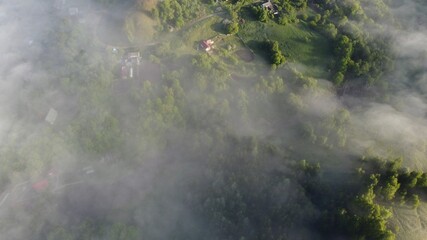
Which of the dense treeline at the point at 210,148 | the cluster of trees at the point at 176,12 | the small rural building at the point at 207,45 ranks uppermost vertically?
the cluster of trees at the point at 176,12

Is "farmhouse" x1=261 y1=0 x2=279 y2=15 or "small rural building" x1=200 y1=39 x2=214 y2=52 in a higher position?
"farmhouse" x1=261 y1=0 x2=279 y2=15

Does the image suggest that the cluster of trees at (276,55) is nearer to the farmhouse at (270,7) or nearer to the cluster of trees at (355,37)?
the farmhouse at (270,7)

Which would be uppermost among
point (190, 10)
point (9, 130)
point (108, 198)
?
point (190, 10)

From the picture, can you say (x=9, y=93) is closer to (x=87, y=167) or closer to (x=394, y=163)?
(x=87, y=167)

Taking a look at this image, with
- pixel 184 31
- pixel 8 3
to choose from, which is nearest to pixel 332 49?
pixel 184 31

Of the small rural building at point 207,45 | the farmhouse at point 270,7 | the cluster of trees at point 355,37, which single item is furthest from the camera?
the farmhouse at point 270,7

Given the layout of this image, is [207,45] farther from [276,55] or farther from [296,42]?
[296,42]

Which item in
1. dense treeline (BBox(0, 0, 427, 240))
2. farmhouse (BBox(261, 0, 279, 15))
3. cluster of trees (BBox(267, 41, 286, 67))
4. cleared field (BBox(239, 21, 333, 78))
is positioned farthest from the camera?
farmhouse (BBox(261, 0, 279, 15))

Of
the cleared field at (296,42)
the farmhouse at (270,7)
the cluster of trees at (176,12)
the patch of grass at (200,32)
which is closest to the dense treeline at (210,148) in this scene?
the cluster of trees at (176,12)

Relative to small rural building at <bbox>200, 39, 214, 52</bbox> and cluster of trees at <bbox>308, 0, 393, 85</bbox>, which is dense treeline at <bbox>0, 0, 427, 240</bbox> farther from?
small rural building at <bbox>200, 39, 214, 52</bbox>

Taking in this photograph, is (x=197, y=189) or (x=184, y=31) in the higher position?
(x=184, y=31)

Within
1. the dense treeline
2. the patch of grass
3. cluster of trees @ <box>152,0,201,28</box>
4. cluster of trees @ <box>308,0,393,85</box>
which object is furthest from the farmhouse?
cluster of trees @ <box>152,0,201,28</box>
